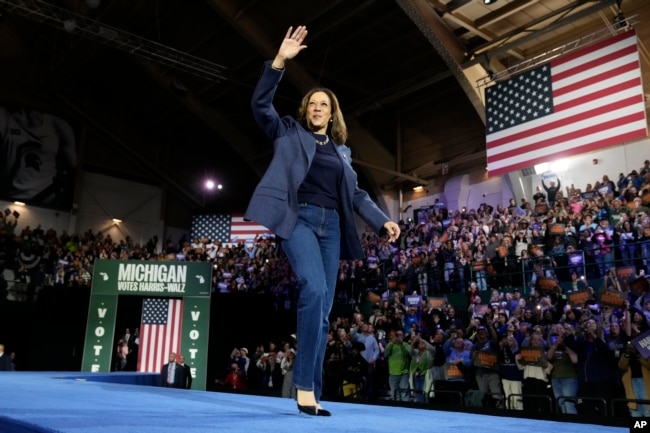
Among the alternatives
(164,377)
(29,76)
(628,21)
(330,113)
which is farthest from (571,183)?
(29,76)

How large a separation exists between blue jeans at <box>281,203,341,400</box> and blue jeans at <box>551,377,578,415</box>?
5.92 metres

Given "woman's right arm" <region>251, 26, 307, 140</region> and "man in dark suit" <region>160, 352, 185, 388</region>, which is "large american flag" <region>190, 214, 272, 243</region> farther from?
"woman's right arm" <region>251, 26, 307, 140</region>

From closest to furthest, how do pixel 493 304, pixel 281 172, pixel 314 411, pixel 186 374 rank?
pixel 314 411, pixel 281 172, pixel 493 304, pixel 186 374

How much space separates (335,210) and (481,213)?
12.7 meters

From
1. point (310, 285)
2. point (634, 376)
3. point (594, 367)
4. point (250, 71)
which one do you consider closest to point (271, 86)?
point (310, 285)

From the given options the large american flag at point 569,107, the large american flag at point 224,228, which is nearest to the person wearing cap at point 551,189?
the large american flag at point 569,107

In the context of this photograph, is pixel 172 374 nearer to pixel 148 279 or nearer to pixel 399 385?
pixel 148 279

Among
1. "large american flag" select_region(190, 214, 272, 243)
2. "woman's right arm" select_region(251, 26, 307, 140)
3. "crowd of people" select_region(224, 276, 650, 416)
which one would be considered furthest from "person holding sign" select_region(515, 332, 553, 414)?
"large american flag" select_region(190, 214, 272, 243)

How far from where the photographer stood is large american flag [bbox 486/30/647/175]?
37.9 ft

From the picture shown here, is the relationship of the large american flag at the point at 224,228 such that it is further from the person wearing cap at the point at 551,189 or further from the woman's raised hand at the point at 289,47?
the woman's raised hand at the point at 289,47

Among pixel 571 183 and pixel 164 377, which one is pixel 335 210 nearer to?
pixel 164 377

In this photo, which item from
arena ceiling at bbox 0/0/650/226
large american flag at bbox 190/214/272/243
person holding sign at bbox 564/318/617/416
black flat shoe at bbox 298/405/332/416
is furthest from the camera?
large american flag at bbox 190/214/272/243

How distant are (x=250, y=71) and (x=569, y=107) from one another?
1087 centimetres

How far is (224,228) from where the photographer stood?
1005 inches
